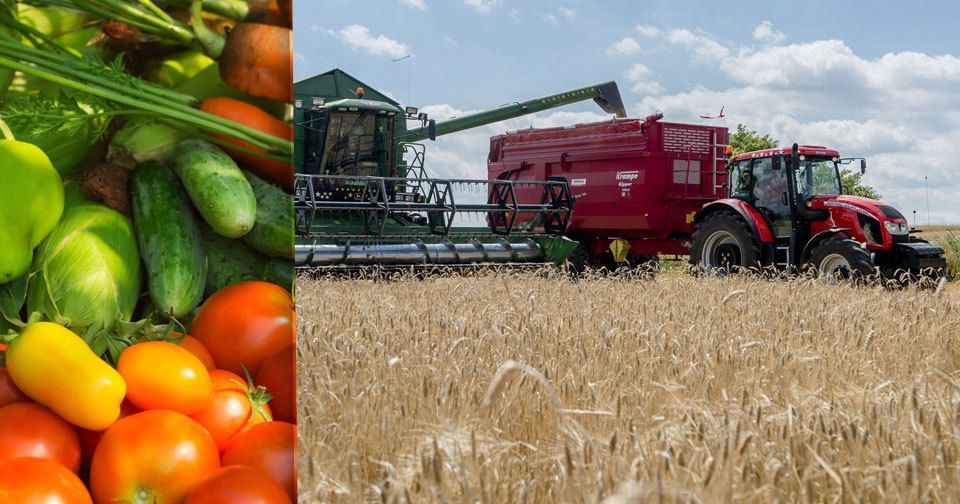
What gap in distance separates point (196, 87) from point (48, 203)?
0.26 meters

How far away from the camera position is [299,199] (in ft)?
36.1

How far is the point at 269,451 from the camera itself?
1.30 metres

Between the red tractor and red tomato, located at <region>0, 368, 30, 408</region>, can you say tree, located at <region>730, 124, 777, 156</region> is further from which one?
red tomato, located at <region>0, 368, 30, 408</region>

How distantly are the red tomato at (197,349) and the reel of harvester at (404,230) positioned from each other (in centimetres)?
875

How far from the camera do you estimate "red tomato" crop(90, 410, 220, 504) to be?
121cm

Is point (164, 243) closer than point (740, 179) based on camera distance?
Yes

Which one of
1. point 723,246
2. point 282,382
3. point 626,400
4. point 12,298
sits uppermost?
point 12,298

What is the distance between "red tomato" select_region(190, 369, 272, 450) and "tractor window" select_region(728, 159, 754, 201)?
11651 mm

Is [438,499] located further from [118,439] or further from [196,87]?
[196,87]

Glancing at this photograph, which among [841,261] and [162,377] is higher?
[162,377]

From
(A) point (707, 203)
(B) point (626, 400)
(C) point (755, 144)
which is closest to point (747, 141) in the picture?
(C) point (755, 144)

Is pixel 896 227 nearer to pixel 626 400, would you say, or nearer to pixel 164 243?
pixel 626 400

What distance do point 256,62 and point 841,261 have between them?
10.5 m

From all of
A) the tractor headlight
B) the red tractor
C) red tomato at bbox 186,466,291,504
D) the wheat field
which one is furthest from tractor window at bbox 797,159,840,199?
red tomato at bbox 186,466,291,504
